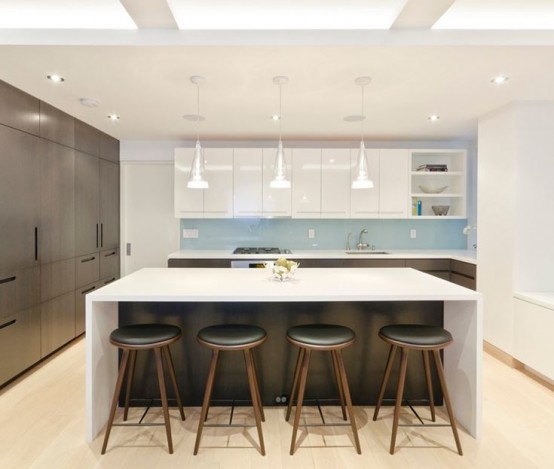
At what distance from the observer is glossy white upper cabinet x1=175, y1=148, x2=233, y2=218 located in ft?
14.0

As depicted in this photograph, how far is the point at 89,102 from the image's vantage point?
3.10 m

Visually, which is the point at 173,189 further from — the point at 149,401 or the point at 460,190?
the point at 460,190

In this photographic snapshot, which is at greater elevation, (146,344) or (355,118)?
(355,118)

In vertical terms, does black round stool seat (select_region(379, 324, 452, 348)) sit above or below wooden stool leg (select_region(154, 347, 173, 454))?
above

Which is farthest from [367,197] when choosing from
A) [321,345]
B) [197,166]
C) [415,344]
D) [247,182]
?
[321,345]

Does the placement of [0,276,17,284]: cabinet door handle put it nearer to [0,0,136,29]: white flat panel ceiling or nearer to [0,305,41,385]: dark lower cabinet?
[0,305,41,385]: dark lower cabinet

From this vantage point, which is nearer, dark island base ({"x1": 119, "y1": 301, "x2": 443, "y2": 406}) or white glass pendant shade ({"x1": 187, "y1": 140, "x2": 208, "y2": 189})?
dark island base ({"x1": 119, "y1": 301, "x2": 443, "y2": 406})

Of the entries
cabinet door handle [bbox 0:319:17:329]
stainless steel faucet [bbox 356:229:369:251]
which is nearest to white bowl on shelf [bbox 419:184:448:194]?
stainless steel faucet [bbox 356:229:369:251]

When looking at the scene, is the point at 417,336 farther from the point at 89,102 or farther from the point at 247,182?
the point at 89,102

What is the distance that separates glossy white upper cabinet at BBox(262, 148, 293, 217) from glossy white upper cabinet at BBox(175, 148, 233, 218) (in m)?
0.41

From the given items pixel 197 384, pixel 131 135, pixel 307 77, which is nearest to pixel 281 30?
pixel 307 77

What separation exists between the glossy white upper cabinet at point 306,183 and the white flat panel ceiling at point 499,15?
2205mm

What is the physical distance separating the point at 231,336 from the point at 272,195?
2588 mm

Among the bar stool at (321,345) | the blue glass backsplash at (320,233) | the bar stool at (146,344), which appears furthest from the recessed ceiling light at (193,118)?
the bar stool at (321,345)
